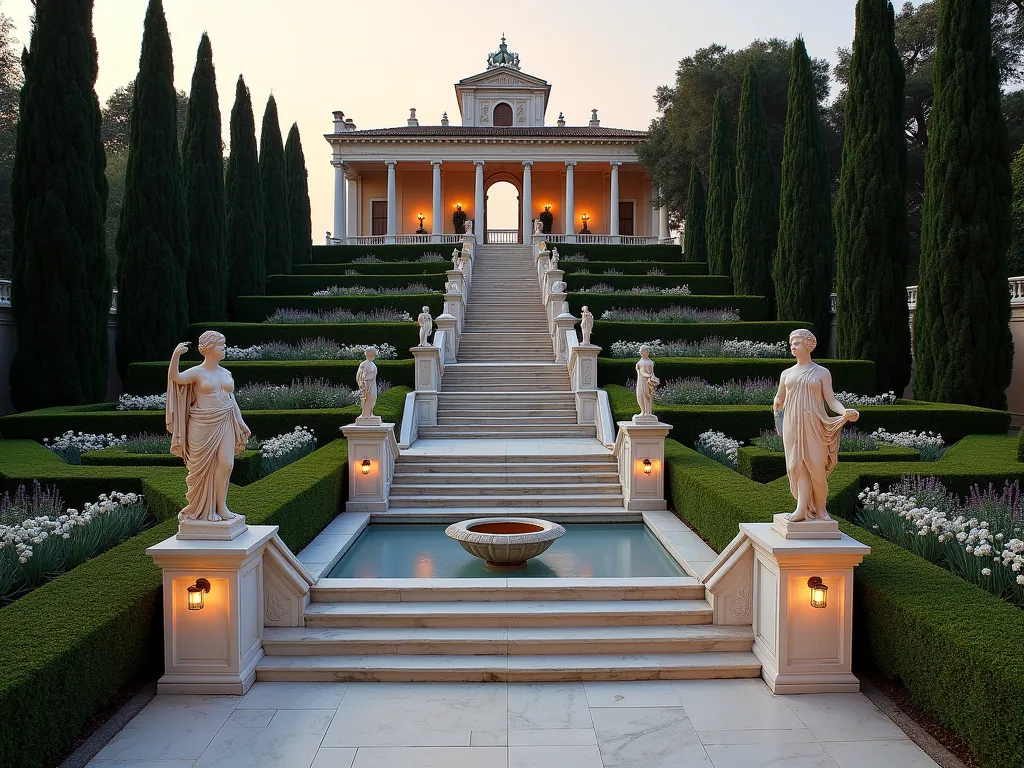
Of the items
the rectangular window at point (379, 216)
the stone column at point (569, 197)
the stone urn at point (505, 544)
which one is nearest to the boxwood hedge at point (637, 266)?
the stone column at point (569, 197)

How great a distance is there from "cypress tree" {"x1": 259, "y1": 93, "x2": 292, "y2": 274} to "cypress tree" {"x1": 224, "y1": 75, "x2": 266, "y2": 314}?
9.22 ft

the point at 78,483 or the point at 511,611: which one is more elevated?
the point at 78,483

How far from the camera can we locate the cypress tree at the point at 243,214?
83.4 feet

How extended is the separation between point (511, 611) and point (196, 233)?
20.1 metres

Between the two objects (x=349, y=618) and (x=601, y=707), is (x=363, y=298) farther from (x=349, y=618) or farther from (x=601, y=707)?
(x=601, y=707)

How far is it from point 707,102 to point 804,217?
51.6 ft

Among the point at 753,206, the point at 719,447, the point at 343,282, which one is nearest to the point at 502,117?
the point at 343,282

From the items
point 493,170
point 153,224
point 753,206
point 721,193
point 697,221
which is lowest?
point 153,224

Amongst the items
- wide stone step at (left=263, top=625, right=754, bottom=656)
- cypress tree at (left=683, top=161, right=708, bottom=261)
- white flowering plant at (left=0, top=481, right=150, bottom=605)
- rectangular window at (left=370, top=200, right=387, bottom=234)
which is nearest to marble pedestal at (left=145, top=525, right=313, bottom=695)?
wide stone step at (left=263, top=625, right=754, bottom=656)

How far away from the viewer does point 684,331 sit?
63.5ft

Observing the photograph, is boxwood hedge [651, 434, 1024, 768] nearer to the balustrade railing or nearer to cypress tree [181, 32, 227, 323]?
cypress tree [181, 32, 227, 323]

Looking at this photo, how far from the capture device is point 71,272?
15633mm

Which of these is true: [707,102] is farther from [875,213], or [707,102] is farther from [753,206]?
[875,213]

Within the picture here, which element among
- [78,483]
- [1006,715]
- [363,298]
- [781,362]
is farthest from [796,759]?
[363,298]
